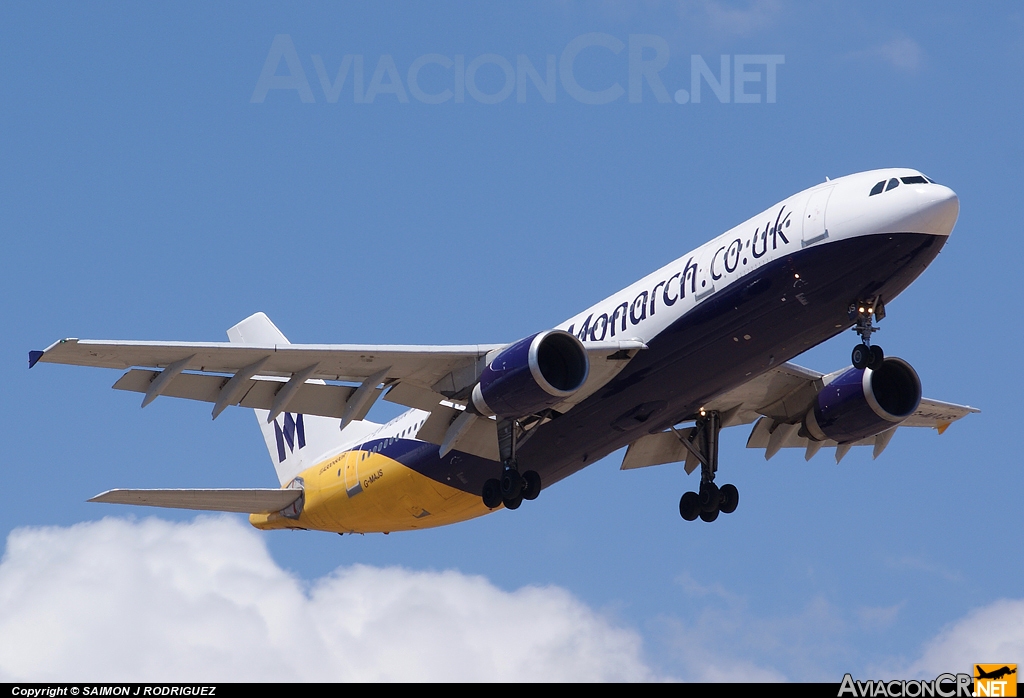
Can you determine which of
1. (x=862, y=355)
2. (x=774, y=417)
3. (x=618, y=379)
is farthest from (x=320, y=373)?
(x=774, y=417)

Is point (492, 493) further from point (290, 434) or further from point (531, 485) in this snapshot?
point (290, 434)

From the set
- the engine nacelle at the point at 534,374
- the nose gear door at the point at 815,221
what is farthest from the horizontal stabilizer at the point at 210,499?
the nose gear door at the point at 815,221

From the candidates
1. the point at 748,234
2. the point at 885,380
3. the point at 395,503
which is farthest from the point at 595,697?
the point at 885,380

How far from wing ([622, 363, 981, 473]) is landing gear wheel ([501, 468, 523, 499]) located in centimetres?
433

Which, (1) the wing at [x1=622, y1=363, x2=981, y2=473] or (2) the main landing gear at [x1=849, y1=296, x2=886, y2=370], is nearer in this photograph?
(2) the main landing gear at [x1=849, y1=296, x2=886, y2=370]

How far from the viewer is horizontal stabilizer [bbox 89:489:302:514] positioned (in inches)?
1203

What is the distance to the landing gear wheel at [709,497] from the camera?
32938mm

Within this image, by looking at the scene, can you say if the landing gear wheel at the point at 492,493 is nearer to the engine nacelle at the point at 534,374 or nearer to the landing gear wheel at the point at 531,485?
the landing gear wheel at the point at 531,485

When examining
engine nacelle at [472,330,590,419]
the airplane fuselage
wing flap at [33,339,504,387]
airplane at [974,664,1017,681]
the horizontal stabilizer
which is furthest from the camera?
the horizontal stabilizer

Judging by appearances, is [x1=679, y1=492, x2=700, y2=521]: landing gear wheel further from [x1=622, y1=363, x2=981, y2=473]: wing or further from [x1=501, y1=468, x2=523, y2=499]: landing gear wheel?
[x1=501, y1=468, x2=523, y2=499]: landing gear wheel

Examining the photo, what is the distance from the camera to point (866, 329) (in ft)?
86.2

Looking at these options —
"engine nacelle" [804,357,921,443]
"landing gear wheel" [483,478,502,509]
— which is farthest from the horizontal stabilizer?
"engine nacelle" [804,357,921,443]

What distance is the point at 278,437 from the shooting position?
38281 mm

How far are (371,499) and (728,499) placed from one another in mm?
8258
